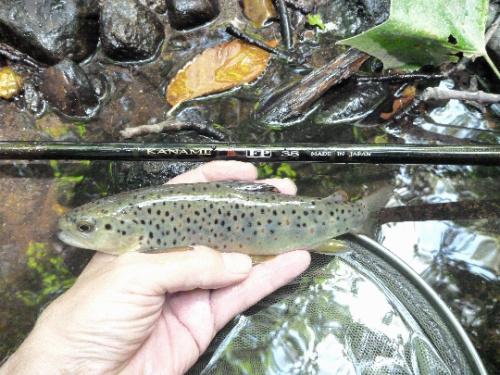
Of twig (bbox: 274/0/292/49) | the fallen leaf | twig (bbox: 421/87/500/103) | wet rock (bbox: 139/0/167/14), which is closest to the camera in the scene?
twig (bbox: 421/87/500/103)

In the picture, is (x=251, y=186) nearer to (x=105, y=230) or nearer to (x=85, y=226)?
(x=105, y=230)

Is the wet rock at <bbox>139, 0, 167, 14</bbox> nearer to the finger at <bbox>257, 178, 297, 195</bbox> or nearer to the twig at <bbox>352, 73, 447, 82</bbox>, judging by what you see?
the twig at <bbox>352, 73, 447, 82</bbox>

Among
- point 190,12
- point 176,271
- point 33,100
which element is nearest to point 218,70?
point 190,12

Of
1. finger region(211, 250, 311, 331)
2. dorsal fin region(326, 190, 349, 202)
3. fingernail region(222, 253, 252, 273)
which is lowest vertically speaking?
finger region(211, 250, 311, 331)

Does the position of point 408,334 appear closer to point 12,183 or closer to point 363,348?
point 363,348

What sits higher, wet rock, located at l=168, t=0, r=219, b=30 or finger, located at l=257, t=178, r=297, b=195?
wet rock, located at l=168, t=0, r=219, b=30

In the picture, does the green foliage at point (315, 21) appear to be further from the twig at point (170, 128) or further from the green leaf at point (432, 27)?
the twig at point (170, 128)

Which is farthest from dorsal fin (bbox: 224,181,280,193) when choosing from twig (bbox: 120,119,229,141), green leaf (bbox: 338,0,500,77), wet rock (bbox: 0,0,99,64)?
wet rock (bbox: 0,0,99,64)
